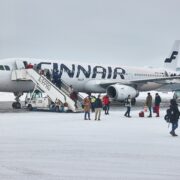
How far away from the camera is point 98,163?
9.99 meters

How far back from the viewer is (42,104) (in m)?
30.1

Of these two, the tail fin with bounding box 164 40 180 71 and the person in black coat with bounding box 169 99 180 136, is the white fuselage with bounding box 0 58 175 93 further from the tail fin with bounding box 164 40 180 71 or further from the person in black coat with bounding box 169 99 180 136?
the person in black coat with bounding box 169 99 180 136

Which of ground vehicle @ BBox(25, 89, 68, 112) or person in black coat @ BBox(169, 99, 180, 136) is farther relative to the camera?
ground vehicle @ BBox(25, 89, 68, 112)

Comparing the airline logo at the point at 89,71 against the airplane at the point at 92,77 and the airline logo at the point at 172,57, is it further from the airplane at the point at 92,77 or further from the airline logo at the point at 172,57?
the airline logo at the point at 172,57

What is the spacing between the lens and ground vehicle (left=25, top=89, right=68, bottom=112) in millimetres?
28828

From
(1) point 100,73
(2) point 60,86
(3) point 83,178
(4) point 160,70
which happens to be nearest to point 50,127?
(3) point 83,178

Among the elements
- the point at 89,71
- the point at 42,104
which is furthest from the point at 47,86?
the point at 89,71

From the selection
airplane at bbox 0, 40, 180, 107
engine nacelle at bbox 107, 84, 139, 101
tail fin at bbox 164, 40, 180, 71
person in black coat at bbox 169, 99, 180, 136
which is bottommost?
person in black coat at bbox 169, 99, 180, 136

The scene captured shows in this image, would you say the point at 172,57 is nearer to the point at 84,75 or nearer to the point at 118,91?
the point at 84,75

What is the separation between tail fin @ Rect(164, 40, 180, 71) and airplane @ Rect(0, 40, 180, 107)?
6682mm

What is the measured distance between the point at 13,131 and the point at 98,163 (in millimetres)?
7284

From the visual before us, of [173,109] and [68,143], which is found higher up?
[173,109]

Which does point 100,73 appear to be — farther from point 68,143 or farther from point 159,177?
point 159,177

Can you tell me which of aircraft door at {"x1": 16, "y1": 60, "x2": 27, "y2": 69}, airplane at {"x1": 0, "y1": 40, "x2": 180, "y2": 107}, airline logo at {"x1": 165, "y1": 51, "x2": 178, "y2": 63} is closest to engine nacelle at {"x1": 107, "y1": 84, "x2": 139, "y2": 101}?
airplane at {"x1": 0, "y1": 40, "x2": 180, "y2": 107}
